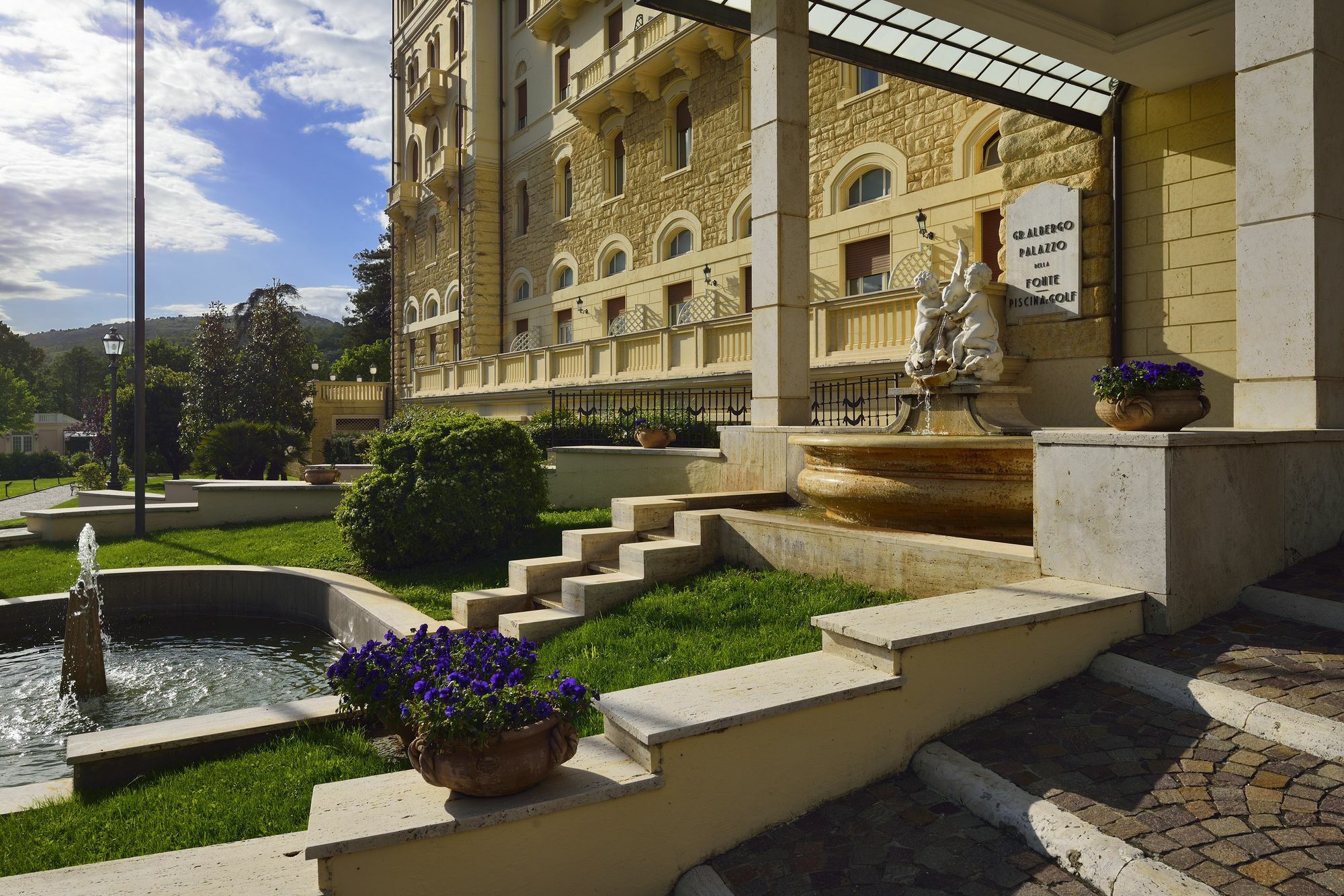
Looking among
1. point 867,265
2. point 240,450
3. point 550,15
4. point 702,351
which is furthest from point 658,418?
point 550,15

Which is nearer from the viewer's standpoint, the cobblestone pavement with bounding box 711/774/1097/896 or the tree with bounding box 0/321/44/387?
the cobblestone pavement with bounding box 711/774/1097/896

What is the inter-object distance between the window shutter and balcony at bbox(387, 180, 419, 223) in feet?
81.3

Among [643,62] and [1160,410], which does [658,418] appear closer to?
[1160,410]

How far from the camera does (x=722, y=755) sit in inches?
123

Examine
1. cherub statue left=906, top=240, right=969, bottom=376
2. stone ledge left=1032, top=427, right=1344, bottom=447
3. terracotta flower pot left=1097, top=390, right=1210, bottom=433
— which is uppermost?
cherub statue left=906, top=240, right=969, bottom=376

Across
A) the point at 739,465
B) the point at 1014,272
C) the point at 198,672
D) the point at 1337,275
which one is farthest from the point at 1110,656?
the point at 1014,272

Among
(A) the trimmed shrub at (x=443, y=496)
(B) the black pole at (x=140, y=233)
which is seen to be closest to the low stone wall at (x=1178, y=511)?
(A) the trimmed shrub at (x=443, y=496)

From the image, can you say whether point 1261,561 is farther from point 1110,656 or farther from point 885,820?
point 885,820

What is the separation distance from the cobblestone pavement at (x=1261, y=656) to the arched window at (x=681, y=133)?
1914 cm

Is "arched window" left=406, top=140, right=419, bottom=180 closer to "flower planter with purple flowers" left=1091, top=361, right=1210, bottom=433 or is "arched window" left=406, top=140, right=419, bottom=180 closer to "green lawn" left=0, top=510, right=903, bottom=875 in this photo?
"green lawn" left=0, top=510, right=903, bottom=875

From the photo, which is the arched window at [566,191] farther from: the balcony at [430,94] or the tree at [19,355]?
the tree at [19,355]

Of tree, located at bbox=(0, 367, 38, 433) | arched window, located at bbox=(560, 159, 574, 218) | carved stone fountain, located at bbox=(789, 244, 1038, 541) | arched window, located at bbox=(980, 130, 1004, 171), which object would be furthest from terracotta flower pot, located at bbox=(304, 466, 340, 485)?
tree, located at bbox=(0, 367, 38, 433)

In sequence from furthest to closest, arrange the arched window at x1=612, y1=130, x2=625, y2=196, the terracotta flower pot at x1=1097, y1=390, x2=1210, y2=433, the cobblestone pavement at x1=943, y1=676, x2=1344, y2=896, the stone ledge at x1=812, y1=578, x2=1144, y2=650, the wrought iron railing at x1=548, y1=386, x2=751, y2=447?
the arched window at x1=612, y1=130, x2=625, y2=196 < the wrought iron railing at x1=548, y1=386, x2=751, y2=447 < the terracotta flower pot at x1=1097, y1=390, x2=1210, y2=433 < the stone ledge at x1=812, y1=578, x2=1144, y2=650 < the cobblestone pavement at x1=943, y1=676, x2=1344, y2=896

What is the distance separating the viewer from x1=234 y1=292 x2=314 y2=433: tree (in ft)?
106
